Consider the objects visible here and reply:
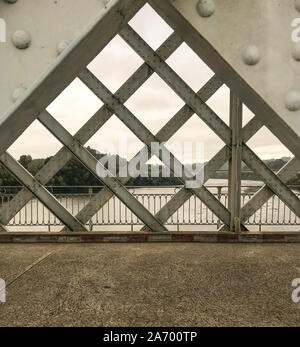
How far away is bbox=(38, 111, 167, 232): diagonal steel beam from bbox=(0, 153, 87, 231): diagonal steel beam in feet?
3.44

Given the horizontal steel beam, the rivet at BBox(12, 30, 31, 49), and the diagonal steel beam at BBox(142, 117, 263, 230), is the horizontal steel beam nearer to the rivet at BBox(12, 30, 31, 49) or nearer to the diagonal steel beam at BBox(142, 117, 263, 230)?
the diagonal steel beam at BBox(142, 117, 263, 230)

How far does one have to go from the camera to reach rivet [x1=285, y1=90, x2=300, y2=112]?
3.94 ft

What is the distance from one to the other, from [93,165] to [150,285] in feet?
10.0

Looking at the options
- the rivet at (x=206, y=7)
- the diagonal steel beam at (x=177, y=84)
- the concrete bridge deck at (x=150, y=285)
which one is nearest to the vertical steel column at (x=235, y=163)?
the diagonal steel beam at (x=177, y=84)

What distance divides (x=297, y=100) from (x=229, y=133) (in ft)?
15.5

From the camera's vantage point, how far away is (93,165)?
5734 mm

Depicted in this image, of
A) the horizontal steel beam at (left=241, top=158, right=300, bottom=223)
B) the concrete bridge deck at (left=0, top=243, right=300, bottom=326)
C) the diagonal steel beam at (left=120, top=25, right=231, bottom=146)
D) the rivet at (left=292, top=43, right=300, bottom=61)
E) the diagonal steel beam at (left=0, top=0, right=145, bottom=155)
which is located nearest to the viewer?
the diagonal steel beam at (left=0, top=0, right=145, bottom=155)

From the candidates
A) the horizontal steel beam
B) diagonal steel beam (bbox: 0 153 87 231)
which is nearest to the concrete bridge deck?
diagonal steel beam (bbox: 0 153 87 231)

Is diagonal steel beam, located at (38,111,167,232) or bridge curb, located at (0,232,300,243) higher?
diagonal steel beam, located at (38,111,167,232)

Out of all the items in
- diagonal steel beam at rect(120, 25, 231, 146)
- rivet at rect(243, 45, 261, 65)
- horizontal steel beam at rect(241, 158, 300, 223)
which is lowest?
horizontal steel beam at rect(241, 158, 300, 223)

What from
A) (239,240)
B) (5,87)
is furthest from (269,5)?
(239,240)

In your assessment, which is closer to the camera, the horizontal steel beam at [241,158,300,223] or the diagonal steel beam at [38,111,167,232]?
the diagonal steel beam at [38,111,167,232]
